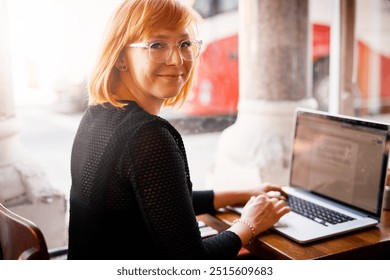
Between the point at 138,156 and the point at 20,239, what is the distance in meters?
0.30

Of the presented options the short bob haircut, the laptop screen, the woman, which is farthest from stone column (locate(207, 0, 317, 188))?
the short bob haircut

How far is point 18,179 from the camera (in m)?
1.70

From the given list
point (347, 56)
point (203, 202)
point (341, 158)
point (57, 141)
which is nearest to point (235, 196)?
point (203, 202)

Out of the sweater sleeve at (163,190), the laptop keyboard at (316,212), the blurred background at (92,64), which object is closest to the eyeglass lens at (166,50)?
the blurred background at (92,64)

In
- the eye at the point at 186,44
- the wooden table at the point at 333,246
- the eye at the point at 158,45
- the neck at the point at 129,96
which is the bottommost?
the wooden table at the point at 333,246

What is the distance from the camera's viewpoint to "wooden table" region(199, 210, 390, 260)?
1.24m

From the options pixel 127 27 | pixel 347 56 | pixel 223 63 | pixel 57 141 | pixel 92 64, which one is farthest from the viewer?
pixel 223 63

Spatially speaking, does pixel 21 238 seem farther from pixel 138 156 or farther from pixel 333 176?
pixel 333 176

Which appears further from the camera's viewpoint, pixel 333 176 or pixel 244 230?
pixel 333 176

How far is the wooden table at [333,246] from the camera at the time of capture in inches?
48.6

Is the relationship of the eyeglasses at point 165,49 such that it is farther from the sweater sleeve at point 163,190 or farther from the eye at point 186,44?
the sweater sleeve at point 163,190

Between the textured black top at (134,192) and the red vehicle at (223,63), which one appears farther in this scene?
the red vehicle at (223,63)

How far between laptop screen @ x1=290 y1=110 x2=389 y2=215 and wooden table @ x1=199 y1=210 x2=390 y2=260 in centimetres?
10

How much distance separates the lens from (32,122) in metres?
1.91
